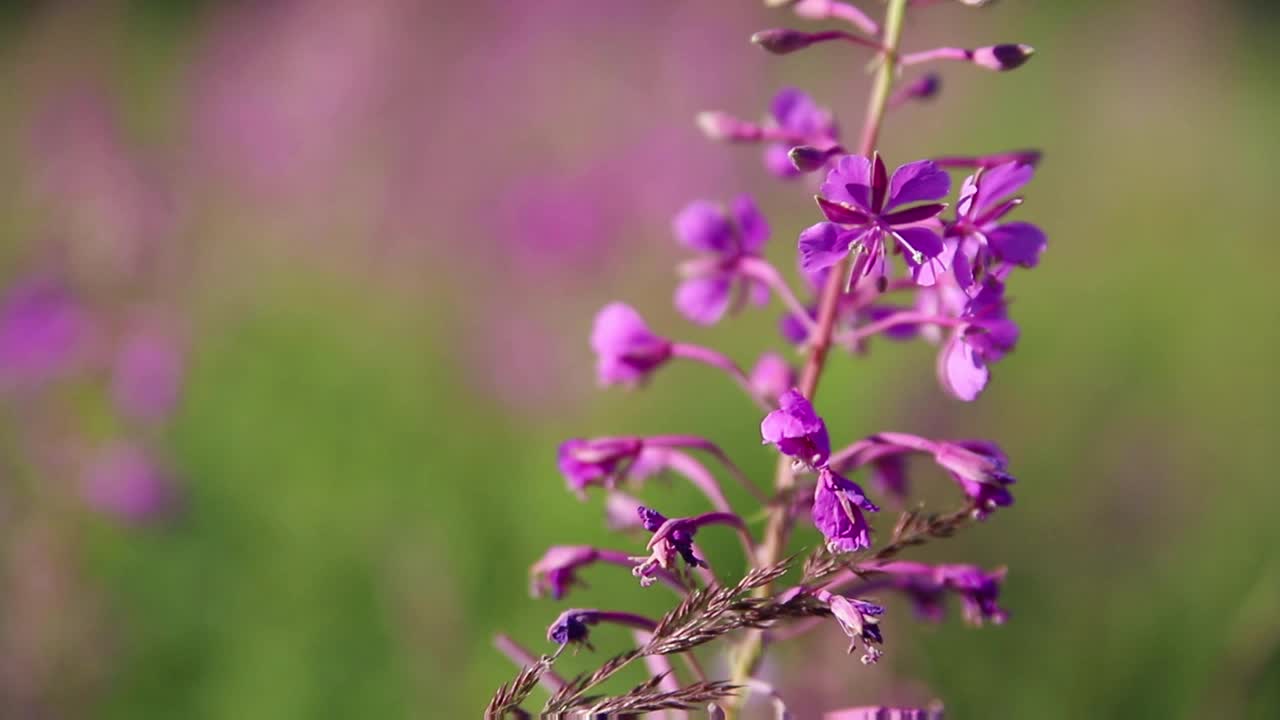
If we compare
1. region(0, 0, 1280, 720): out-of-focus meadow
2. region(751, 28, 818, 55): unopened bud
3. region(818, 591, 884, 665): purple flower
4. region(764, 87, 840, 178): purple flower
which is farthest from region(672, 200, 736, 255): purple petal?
region(0, 0, 1280, 720): out-of-focus meadow

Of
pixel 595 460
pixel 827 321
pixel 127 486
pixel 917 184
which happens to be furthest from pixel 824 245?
pixel 127 486

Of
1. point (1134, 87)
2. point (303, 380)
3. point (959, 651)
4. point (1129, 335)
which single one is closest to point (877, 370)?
point (959, 651)

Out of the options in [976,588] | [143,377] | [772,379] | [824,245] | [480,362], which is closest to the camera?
[824,245]

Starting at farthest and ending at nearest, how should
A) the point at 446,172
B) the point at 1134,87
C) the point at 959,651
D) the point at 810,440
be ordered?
the point at 1134,87, the point at 446,172, the point at 959,651, the point at 810,440

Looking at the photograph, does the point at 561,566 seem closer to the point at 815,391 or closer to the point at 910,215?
the point at 815,391

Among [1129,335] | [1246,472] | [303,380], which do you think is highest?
[303,380]

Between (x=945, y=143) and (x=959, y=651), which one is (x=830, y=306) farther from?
(x=945, y=143)
